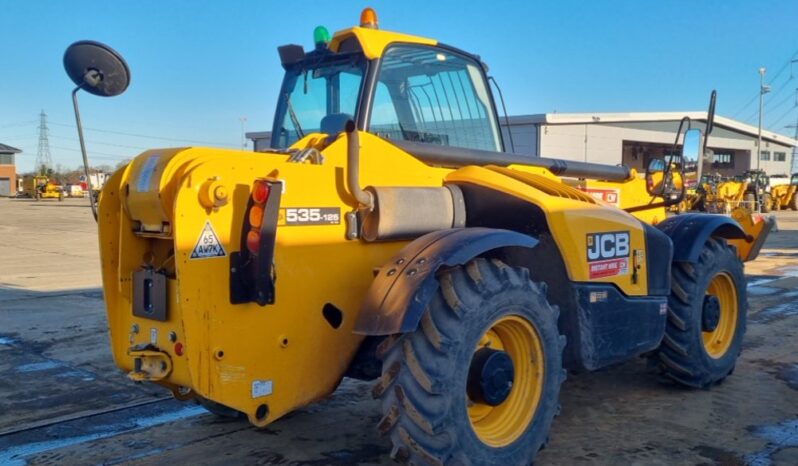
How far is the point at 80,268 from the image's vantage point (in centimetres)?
1449

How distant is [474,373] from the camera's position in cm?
373

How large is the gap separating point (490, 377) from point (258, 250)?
4.47ft

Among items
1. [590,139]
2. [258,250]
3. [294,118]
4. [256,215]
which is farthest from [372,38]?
[590,139]

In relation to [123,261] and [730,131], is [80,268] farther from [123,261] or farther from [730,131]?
[730,131]

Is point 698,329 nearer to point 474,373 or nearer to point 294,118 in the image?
point 474,373

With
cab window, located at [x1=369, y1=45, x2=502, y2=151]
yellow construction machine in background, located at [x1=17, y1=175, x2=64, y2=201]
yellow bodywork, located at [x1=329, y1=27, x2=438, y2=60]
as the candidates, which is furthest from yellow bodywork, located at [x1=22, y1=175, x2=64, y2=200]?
yellow bodywork, located at [x1=329, y1=27, x2=438, y2=60]

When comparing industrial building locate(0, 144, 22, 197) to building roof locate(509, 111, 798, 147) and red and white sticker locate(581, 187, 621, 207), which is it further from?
red and white sticker locate(581, 187, 621, 207)

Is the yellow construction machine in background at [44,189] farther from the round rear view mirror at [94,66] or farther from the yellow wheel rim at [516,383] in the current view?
the yellow wheel rim at [516,383]

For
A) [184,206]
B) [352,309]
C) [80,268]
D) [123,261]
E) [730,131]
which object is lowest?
[80,268]

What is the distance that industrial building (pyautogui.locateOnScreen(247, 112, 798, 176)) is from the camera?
30.9 m

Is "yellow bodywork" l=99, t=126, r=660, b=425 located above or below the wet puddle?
above

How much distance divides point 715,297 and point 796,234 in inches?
774

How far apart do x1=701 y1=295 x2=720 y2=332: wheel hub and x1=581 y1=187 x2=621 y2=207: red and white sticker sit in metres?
1.04

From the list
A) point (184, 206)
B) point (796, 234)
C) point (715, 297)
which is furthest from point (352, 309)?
point (796, 234)
